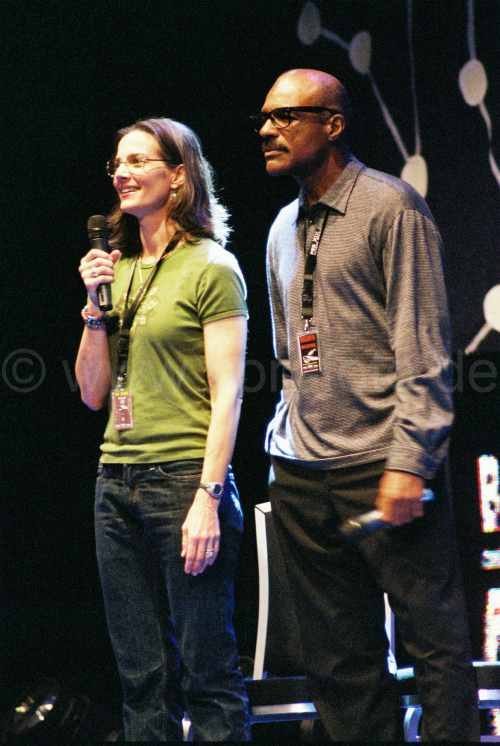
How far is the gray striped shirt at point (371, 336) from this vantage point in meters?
1.57

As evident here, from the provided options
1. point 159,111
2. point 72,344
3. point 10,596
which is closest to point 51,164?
point 159,111

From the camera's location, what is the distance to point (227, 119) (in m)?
3.26

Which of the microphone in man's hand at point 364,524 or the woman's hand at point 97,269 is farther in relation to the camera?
the woman's hand at point 97,269

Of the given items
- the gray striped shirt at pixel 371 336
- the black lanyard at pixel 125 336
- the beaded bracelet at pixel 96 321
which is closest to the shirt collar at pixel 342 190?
the gray striped shirt at pixel 371 336

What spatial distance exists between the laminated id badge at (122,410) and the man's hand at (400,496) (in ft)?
2.15

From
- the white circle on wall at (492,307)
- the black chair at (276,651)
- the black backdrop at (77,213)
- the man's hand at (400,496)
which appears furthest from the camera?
the black backdrop at (77,213)

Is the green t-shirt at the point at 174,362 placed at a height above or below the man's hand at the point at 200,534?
above

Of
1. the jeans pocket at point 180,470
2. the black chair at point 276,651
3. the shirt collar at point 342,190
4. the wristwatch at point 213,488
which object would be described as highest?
the shirt collar at point 342,190

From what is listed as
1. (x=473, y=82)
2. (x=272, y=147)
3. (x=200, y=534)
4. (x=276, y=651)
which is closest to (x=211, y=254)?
(x=272, y=147)

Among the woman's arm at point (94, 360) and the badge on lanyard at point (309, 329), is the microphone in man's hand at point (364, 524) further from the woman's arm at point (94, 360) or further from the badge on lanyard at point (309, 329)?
the woman's arm at point (94, 360)

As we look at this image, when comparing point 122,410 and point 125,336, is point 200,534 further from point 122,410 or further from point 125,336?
point 125,336

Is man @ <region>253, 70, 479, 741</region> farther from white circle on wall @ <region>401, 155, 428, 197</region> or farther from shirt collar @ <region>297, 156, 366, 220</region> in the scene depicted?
white circle on wall @ <region>401, 155, 428, 197</region>

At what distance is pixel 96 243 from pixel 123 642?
93 cm

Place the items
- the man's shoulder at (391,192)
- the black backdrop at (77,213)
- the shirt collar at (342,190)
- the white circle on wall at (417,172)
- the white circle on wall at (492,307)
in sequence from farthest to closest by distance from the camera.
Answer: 1. the black backdrop at (77,213)
2. the white circle on wall at (417,172)
3. the white circle on wall at (492,307)
4. the shirt collar at (342,190)
5. the man's shoulder at (391,192)
